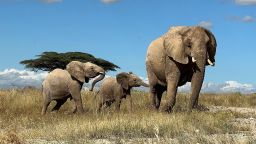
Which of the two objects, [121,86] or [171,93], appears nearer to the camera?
[171,93]

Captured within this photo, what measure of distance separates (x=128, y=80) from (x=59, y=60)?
27895 millimetres

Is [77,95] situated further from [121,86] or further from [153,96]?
[121,86]

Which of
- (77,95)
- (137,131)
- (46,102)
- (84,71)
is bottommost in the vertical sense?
(137,131)

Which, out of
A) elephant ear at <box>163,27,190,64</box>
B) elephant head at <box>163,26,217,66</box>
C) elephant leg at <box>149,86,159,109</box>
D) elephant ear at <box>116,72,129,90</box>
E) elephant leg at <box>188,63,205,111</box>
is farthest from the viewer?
elephant ear at <box>116,72,129,90</box>

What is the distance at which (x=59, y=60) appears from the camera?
45844 mm

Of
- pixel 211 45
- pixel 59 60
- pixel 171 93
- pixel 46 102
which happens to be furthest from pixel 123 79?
pixel 59 60

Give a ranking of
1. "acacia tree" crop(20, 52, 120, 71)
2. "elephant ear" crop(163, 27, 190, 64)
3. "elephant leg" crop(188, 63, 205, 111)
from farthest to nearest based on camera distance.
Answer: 1. "acacia tree" crop(20, 52, 120, 71)
2. "elephant ear" crop(163, 27, 190, 64)
3. "elephant leg" crop(188, 63, 205, 111)

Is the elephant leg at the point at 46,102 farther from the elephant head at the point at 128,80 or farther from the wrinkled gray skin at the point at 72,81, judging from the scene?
the elephant head at the point at 128,80

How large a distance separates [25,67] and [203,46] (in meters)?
35.4

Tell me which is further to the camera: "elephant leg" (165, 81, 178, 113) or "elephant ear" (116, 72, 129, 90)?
"elephant ear" (116, 72, 129, 90)

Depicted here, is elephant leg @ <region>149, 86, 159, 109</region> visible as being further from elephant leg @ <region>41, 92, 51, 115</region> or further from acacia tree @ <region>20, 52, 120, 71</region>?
acacia tree @ <region>20, 52, 120, 71</region>

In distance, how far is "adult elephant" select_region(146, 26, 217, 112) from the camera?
14.3 metres

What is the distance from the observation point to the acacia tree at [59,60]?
45.8m

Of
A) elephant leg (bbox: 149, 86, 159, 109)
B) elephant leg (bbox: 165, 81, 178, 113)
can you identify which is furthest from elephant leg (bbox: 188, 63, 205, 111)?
elephant leg (bbox: 149, 86, 159, 109)
